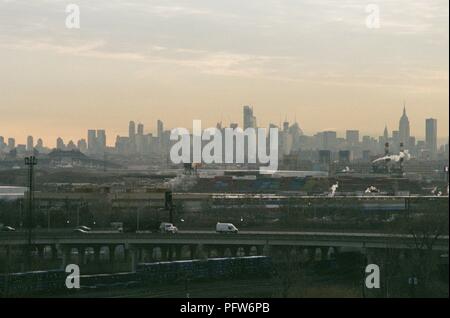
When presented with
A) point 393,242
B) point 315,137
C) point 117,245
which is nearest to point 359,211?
point 117,245

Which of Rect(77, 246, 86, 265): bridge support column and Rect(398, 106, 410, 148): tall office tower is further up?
Rect(398, 106, 410, 148): tall office tower

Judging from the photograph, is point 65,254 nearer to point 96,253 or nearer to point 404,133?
point 96,253

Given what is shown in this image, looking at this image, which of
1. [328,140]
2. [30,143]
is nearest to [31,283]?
[328,140]

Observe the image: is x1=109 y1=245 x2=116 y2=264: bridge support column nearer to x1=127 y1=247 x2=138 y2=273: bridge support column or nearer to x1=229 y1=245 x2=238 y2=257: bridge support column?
x1=127 y1=247 x2=138 y2=273: bridge support column

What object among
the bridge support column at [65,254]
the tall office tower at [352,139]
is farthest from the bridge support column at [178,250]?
the tall office tower at [352,139]

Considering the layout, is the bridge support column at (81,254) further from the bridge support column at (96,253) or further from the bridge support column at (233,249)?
the bridge support column at (233,249)

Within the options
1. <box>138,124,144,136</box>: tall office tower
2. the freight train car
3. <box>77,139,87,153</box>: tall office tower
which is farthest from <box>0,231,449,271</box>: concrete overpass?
<box>77,139,87,153</box>: tall office tower

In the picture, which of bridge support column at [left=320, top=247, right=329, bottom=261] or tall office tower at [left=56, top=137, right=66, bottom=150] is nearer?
bridge support column at [left=320, top=247, right=329, bottom=261]
